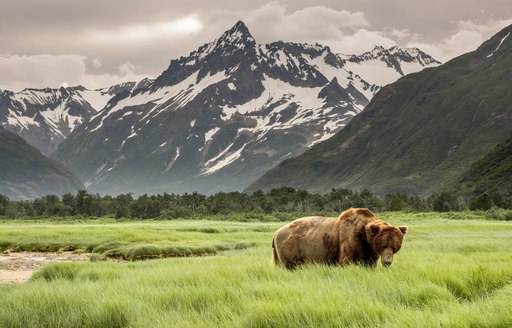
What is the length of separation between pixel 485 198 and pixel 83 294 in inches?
4932

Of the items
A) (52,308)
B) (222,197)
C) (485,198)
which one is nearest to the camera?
(52,308)

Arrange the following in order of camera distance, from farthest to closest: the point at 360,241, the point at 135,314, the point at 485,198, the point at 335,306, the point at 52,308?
the point at 485,198 → the point at 360,241 → the point at 52,308 → the point at 135,314 → the point at 335,306

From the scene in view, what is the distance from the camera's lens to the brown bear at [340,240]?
1302 cm

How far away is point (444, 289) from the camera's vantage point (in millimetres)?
9828

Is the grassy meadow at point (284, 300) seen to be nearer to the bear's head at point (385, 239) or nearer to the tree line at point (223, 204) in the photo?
the bear's head at point (385, 239)

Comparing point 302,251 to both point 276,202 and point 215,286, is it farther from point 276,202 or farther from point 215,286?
point 276,202

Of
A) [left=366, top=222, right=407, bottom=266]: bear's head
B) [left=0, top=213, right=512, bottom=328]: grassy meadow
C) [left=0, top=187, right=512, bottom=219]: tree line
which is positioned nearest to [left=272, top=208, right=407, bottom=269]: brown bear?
[left=366, top=222, right=407, bottom=266]: bear's head

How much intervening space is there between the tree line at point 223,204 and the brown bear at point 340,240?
11207cm

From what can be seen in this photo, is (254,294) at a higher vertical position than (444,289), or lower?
higher

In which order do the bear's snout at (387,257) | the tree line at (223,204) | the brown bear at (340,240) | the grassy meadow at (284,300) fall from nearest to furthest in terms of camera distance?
the grassy meadow at (284,300) → the bear's snout at (387,257) → the brown bear at (340,240) → the tree line at (223,204)

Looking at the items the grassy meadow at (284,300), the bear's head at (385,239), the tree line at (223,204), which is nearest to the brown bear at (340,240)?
the bear's head at (385,239)

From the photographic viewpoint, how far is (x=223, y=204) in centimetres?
14788

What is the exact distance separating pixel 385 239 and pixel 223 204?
13600 centimetres

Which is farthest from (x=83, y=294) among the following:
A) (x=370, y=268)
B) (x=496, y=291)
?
(x=496, y=291)
